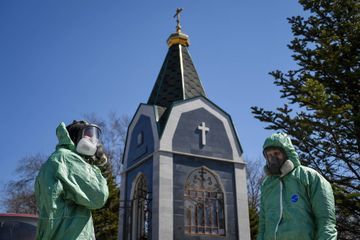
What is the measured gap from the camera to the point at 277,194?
3.72m

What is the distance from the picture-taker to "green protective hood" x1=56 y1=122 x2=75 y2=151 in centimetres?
379

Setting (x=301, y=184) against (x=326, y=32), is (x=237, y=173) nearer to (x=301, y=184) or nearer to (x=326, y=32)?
(x=326, y=32)

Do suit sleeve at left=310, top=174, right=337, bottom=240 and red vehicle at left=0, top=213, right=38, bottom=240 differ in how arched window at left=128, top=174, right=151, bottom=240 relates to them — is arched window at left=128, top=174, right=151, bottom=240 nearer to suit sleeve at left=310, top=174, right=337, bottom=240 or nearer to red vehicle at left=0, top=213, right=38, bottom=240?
red vehicle at left=0, top=213, right=38, bottom=240

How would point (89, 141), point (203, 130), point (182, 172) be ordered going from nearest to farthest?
point (89, 141)
point (182, 172)
point (203, 130)

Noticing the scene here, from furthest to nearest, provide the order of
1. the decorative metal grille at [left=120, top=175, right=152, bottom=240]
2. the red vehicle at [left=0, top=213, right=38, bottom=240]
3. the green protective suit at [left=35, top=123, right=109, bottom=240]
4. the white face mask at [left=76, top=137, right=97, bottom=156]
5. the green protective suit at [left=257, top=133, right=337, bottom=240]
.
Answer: the decorative metal grille at [left=120, top=175, right=152, bottom=240], the red vehicle at [left=0, top=213, right=38, bottom=240], the white face mask at [left=76, top=137, right=97, bottom=156], the green protective suit at [left=257, top=133, right=337, bottom=240], the green protective suit at [left=35, top=123, right=109, bottom=240]

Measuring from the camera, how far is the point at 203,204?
11.6 m

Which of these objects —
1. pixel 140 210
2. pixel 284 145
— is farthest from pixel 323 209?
pixel 140 210

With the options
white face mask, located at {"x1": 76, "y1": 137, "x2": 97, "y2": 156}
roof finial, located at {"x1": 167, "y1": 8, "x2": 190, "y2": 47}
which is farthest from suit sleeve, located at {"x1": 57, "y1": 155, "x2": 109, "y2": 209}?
roof finial, located at {"x1": 167, "y1": 8, "x2": 190, "y2": 47}

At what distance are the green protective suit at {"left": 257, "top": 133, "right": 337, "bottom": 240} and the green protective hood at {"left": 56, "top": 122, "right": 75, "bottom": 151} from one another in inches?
77.7

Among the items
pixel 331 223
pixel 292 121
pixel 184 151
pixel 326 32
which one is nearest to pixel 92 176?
pixel 331 223

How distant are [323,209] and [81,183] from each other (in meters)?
2.20

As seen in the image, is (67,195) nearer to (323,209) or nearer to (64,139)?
(64,139)

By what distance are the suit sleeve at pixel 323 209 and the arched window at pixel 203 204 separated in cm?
791

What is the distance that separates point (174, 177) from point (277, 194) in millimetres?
7686
